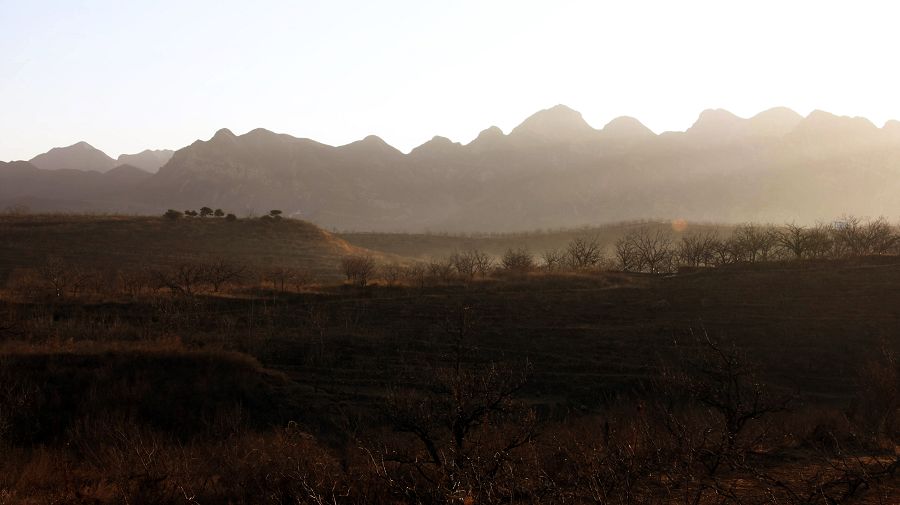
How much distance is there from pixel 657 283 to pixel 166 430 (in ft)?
97.1

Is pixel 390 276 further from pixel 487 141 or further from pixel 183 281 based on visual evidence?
pixel 487 141

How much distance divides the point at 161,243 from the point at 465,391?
1927 inches

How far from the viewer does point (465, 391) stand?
7590 millimetres

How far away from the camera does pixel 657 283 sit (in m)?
35.6

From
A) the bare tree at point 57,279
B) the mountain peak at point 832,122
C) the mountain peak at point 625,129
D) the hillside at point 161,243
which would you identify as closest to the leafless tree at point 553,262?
the hillside at point 161,243

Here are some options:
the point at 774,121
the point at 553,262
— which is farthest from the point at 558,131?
the point at 553,262

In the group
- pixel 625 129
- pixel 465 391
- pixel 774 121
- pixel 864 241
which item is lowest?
pixel 465 391

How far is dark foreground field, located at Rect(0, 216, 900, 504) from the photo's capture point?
7328 mm

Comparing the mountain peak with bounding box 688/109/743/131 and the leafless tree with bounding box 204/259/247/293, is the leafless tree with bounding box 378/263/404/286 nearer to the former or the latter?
the leafless tree with bounding box 204/259/247/293

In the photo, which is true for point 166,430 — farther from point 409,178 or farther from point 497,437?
point 409,178

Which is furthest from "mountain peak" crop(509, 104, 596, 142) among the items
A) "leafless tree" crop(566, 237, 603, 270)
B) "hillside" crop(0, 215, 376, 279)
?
"hillside" crop(0, 215, 376, 279)

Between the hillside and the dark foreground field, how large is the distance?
1583 centimetres

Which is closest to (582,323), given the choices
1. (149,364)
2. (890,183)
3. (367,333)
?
(367,333)

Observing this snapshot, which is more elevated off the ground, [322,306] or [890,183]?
[890,183]
